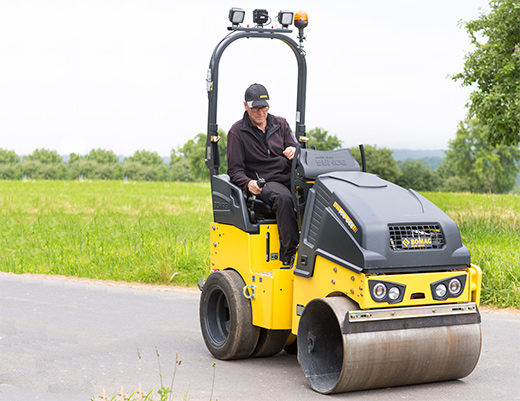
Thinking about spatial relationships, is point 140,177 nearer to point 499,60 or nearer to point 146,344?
point 499,60

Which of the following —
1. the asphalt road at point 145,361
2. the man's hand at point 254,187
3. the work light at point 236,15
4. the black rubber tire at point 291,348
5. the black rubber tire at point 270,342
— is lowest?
the asphalt road at point 145,361

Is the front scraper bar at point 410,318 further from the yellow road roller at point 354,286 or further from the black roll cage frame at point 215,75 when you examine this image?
the black roll cage frame at point 215,75

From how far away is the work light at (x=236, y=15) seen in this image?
24.7 feet

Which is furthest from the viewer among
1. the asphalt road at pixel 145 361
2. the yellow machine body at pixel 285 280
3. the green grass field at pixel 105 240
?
the green grass field at pixel 105 240

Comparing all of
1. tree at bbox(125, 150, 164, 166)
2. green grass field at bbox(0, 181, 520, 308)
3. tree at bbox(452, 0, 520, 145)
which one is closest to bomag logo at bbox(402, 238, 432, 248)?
green grass field at bbox(0, 181, 520, 308)

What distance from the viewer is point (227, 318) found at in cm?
741

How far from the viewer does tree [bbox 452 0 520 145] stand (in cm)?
2609

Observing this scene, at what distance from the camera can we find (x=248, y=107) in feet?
23.8

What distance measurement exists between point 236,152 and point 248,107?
1.48 ft

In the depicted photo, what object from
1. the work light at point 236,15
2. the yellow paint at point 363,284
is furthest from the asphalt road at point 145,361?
the work light at point 236,15

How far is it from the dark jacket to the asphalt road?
1.75m

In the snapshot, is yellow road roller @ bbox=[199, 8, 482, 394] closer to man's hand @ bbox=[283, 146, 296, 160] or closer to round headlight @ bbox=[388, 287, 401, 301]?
round headlight @ bbox=[388, 287, 401, 301]

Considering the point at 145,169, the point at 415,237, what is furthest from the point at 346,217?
the point at 145,169

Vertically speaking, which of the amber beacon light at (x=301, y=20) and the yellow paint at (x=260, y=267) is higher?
the amber beacon light at (x=301, y=20)
